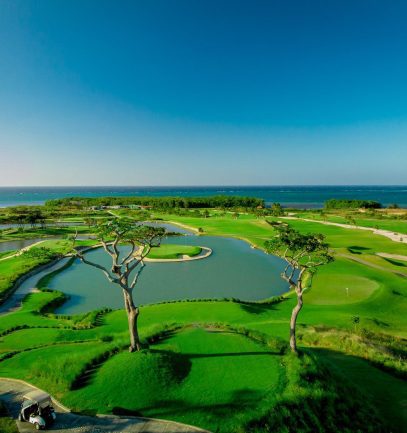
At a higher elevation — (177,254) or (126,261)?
(126,261)

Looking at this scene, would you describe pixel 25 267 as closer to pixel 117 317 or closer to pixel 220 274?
pixel 117 317

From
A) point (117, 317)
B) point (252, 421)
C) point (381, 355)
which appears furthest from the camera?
point (117, 317)

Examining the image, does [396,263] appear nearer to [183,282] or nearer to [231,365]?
[183,282]

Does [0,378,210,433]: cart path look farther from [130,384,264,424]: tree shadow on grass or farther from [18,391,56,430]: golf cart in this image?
[130,384,264,424]: tree shadow on grass

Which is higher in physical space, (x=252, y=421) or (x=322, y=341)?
(x=252, y=421)

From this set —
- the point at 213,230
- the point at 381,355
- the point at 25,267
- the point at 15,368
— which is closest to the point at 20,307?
the point at 25,267

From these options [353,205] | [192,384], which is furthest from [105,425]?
[353,205]
